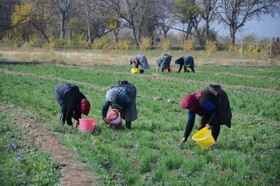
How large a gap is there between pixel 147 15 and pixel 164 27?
17.7 ft

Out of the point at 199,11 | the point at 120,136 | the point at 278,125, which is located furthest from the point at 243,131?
the point at 199,11

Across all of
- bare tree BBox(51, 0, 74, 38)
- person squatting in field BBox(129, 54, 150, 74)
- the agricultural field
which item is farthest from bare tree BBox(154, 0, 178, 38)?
the agricultural field

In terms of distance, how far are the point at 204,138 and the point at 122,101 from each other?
7.21ft

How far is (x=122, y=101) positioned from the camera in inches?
320

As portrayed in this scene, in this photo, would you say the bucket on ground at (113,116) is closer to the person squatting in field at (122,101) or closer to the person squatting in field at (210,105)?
the person squatting in field at (122,101)

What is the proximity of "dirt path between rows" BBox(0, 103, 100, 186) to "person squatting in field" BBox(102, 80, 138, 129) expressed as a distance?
4.68 ft

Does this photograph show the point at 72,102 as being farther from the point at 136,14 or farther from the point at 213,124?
the point at 136,14

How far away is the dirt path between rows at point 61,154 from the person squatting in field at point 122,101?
4.68 ft

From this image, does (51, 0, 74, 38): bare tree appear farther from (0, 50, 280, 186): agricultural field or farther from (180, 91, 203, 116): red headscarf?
(180, 91, 203, 116): red headscarf

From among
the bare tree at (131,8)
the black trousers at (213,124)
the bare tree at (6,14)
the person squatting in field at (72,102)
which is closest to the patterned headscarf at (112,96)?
the person squatting in field at (72,102)

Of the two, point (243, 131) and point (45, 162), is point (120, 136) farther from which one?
point (243, 131)

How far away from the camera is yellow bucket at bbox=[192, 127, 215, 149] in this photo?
6781 millimetres

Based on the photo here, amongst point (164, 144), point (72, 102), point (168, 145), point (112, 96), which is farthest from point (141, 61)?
point (168, 145)

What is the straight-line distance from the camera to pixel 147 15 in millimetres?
57219
